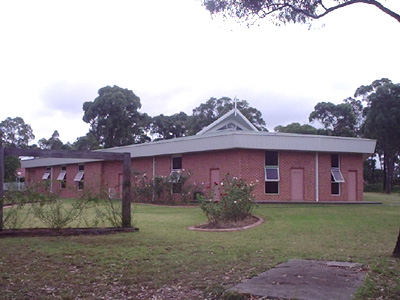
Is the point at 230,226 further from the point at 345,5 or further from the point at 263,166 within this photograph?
the point at 263,166

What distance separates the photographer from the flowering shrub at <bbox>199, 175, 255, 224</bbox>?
46.6 feet

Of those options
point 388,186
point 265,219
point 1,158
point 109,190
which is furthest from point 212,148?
point 388,186

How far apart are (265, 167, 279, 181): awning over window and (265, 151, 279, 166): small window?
10.8 inches

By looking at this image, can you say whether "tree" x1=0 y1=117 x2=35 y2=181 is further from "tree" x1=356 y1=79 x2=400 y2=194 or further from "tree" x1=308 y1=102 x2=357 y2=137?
"tree" x1=356 y1=79 x2=400 y2=194

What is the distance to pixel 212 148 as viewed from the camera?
25.1 metres

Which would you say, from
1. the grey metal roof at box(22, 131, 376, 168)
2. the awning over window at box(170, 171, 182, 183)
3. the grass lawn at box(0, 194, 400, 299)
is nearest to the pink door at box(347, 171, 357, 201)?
the grey metal roof at box(22, 131, 376, 168)

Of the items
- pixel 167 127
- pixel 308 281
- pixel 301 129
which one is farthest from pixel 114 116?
pixel 308 281

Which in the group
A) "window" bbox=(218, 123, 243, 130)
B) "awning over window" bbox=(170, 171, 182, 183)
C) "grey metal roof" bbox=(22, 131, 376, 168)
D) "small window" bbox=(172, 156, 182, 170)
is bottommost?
"awning over window" bbox=(170, 171, 182, 183)

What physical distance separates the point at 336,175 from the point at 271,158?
4.31 m

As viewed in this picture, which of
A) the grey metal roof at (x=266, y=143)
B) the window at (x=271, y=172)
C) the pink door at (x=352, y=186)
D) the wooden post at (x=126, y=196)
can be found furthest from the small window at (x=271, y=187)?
Answer: the wooden post at (x=126, y=196)

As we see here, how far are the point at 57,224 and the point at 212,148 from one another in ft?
46.6

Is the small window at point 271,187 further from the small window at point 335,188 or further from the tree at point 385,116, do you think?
the tree at point 385,116

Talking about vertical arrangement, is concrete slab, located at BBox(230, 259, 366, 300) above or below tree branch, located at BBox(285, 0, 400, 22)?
below

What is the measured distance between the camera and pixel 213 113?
56438 millimetres
